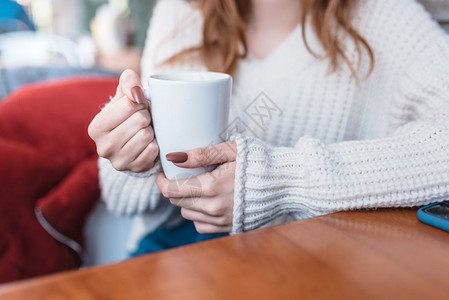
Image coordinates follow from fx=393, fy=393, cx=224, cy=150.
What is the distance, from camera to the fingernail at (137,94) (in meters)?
0.43

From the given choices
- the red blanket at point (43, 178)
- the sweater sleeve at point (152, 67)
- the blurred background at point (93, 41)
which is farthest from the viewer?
the blurred background at point (93, 41)

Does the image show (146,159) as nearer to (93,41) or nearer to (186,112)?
(186,112)

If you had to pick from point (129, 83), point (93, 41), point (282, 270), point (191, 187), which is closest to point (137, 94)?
point (129, 83)

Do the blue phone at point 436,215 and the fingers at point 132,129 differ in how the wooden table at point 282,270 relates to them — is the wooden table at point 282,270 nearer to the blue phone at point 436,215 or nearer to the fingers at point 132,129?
the blue phone at point 436,215

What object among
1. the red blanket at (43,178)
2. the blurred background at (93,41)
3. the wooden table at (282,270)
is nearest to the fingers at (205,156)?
the wooden table at (282,270)

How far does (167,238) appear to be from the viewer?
75 cm

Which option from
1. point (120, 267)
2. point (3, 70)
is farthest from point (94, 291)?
point (3, 70)

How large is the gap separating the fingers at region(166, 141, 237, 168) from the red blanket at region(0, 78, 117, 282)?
0.50m

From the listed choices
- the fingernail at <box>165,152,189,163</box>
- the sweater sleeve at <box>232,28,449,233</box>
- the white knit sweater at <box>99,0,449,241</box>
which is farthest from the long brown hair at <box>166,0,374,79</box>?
the fingernail at <box>165,152,189,163</box>

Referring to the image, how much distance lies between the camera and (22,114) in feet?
3.15

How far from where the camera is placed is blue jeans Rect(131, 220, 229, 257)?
0.74m

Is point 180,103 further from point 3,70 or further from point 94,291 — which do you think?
point 3,70

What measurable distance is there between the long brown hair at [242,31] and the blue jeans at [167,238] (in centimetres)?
32

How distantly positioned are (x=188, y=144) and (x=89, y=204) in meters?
0.55
